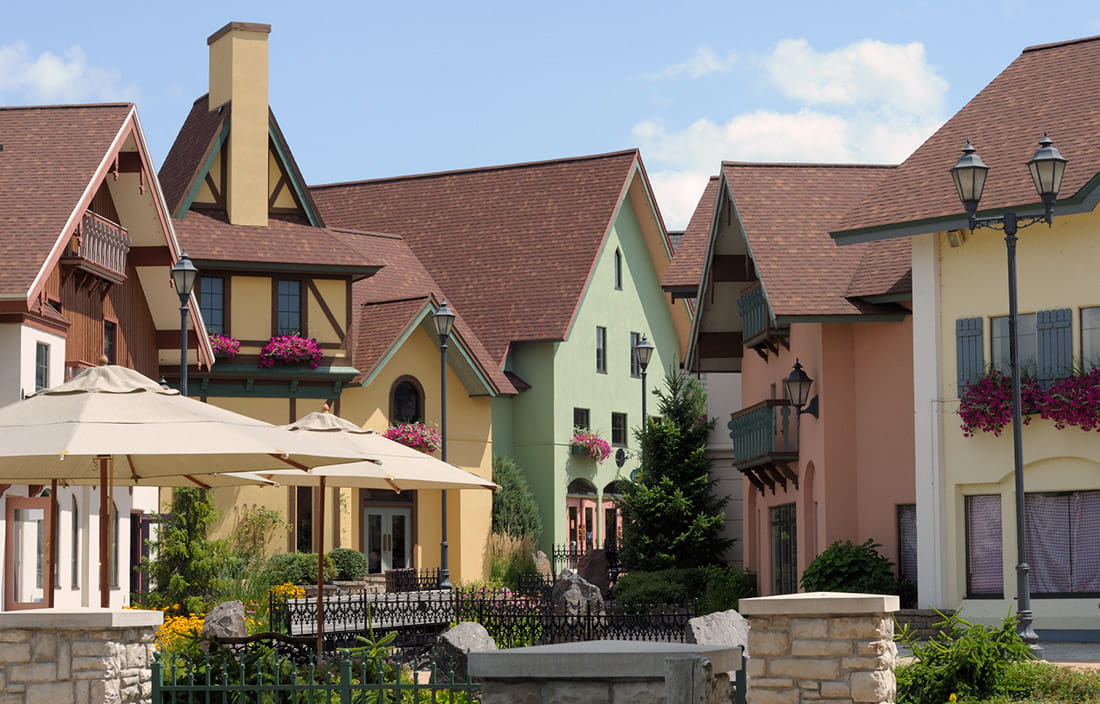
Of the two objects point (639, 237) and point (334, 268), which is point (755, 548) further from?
point (639, 237)

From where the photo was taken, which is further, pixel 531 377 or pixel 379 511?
pixel 531 377

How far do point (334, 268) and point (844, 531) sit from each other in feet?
56.6

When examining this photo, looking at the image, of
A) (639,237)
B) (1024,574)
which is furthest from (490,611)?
(639,237)

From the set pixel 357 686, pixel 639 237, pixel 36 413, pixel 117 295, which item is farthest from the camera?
pixel 639 237

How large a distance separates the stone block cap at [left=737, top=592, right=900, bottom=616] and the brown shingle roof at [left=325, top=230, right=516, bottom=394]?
106ft

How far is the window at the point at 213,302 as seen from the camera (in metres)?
42.8

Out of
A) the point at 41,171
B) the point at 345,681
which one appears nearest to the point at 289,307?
the point at 41,171

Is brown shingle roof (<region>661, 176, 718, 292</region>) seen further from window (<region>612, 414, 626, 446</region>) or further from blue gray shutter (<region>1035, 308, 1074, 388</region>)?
window (<region>612, 414, 626, 446</region>)

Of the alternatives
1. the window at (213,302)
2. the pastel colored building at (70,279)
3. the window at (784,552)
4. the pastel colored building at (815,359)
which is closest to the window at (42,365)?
the pastel colored building at (70,279)

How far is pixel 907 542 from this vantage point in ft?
97.8

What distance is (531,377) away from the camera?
51.1 meters

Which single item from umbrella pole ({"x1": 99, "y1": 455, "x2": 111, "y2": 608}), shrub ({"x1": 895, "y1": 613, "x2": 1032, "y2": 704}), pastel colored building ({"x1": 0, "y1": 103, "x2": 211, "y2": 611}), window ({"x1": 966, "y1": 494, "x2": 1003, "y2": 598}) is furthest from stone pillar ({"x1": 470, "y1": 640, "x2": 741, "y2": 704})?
pastel colored building ({"x1": 0, "y1": 103, "x2": 211, "y2": 611})

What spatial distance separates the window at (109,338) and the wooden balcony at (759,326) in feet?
42.6

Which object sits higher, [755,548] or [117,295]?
[117,295]
